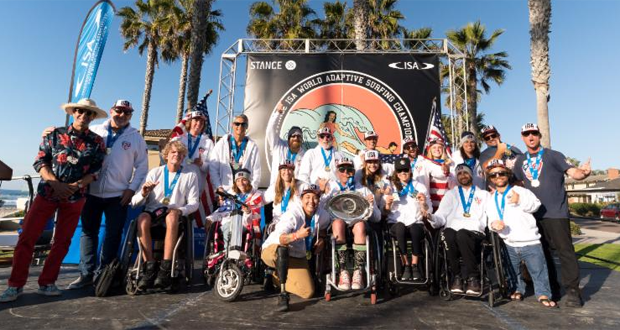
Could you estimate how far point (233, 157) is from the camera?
4.29m

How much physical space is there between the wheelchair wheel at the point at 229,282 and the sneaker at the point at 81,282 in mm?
1570

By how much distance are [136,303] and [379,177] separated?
8.80 ft

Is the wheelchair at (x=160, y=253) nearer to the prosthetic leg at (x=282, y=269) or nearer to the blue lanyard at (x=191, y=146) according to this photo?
the prosthetic leg at (x=282, y=269)

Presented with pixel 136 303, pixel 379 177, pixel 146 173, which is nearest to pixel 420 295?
pixel 379 177

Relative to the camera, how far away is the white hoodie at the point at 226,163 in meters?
4.21

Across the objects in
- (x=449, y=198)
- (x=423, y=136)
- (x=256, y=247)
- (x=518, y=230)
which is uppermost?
(x=423, y=136)

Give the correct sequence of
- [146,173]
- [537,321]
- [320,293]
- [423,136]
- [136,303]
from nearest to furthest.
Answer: [537,321], [136,303], [320,293], [146,173], [423,136]

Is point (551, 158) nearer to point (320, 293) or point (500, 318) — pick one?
point (500, 318)

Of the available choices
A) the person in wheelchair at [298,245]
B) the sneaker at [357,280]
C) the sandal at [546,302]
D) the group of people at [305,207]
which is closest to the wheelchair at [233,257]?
the group of people at [305,207]

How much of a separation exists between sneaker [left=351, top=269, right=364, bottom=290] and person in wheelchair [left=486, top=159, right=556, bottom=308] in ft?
4.52

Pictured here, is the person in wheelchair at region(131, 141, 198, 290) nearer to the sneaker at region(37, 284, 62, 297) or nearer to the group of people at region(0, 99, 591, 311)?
the group of people at region(0, 99, 591, 311)

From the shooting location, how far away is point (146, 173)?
367cm

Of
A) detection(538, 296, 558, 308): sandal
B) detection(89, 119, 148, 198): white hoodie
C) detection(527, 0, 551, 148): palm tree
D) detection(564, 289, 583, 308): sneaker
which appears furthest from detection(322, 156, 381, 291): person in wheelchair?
detection(527, 0, 551, 148): palm tree

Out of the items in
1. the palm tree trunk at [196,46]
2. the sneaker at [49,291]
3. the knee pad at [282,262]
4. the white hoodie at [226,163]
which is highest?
the palm tree trunk at [196,46]
